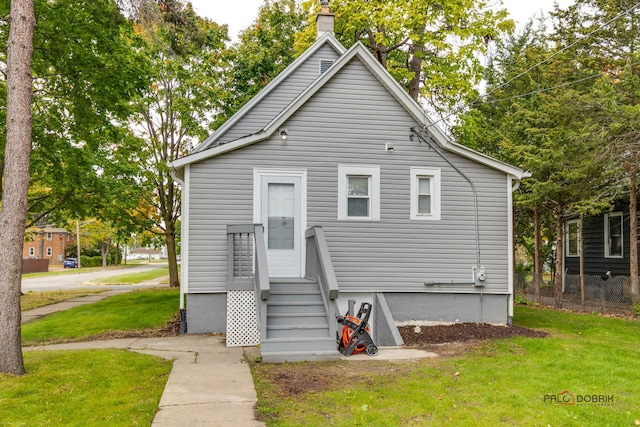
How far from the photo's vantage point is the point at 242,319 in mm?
9219

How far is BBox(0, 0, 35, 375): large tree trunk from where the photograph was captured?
21.3ft

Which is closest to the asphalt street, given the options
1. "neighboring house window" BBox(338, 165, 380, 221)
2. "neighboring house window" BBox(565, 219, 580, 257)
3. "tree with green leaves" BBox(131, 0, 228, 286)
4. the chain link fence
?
"tree with green leaves" BBox(131, 0, 228, 286)

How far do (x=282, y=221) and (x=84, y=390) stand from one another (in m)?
5.41

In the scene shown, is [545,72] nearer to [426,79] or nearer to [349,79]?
[426,79]

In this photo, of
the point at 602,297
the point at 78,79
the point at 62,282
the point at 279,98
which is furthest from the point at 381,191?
the point at 62,282

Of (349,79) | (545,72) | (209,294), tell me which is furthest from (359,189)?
(545,72)

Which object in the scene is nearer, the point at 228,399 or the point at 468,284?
the point at 228,399

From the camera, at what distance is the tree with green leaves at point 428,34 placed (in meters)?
16.1

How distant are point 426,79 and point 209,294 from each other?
12556 millimetres

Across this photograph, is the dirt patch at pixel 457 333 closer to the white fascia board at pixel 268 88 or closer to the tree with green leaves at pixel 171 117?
the white fascia board at pixel 268 88

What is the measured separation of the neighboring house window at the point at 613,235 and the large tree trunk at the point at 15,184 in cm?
1761

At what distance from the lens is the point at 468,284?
10875mm

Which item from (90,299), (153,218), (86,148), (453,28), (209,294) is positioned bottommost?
(90,299)

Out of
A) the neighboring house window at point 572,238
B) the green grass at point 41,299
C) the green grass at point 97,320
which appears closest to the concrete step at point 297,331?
the green grass at point 97,320
